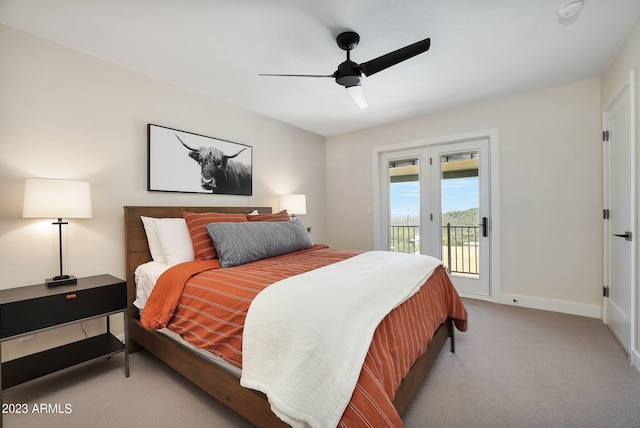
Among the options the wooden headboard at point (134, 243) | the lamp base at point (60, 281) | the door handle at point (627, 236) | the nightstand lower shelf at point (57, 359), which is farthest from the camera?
the wooden headboard at point (134, 243)

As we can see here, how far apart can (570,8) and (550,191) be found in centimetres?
202

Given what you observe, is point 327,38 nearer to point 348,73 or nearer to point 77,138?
point 348,73

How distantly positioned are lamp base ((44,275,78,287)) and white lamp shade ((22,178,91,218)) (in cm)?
46

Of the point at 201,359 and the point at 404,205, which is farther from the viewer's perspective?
the point at 404,205

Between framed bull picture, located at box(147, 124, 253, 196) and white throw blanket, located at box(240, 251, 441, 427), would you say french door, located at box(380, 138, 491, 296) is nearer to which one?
framed bull picture, located at box(147, 124, 253, 196)

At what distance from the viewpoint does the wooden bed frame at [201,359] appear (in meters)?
1.40

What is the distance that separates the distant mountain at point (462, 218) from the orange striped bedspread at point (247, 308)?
1.72 meters

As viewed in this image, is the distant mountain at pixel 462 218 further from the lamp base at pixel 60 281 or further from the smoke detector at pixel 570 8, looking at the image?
the lamp base at pixel 60 281

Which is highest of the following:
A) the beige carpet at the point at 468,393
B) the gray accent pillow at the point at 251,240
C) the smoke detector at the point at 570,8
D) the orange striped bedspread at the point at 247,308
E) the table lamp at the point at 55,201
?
the smoke detector at the point at 570,8

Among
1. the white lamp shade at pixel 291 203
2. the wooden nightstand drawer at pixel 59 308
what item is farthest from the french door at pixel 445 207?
the wooden nightstand drawer at pixel 59 308

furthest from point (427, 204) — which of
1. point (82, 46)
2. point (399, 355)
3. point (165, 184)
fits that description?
point (82, 46)

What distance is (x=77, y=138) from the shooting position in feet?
7.50

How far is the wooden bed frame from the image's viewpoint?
1.40m

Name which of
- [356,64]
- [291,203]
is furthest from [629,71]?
[291,203]
